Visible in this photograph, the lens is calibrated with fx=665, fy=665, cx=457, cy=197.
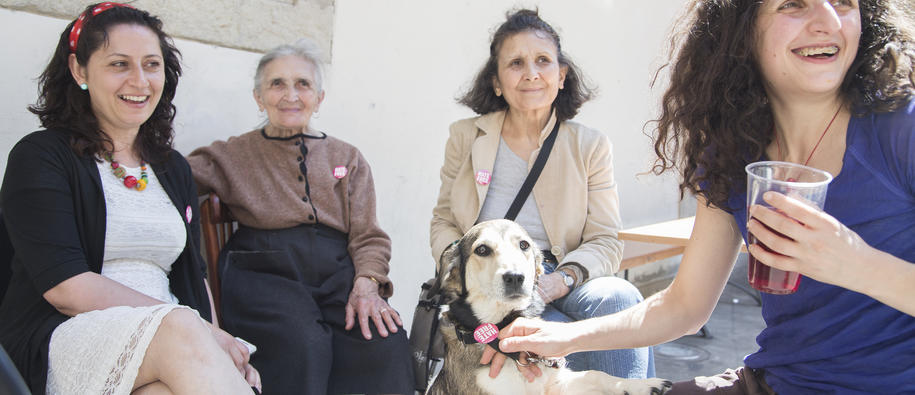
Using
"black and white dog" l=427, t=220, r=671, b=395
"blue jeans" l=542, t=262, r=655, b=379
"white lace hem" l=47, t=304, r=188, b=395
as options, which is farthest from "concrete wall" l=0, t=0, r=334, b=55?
"blue jeans" l=542, t=262, r=655, b=379

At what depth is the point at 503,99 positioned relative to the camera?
11.5 feet

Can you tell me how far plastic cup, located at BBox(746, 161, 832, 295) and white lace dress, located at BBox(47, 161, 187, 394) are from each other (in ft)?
5.29

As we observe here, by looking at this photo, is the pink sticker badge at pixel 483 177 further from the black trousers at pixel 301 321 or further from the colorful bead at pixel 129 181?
the colorful bead at pixel 129 181

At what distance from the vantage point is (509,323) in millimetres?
2334

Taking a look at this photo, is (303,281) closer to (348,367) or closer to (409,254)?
(348,367)

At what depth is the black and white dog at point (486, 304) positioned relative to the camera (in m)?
2.24

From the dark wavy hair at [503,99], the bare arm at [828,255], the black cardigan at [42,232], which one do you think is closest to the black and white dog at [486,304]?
the bare arm at [828,255]

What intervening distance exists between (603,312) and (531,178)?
79 centimetres

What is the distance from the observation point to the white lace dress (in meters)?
1.88

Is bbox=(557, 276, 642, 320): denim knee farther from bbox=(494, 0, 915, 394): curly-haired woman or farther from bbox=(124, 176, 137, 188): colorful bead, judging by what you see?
bbox=(124, 176, 137, 188): colorful bead

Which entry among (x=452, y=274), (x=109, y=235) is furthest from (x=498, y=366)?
(x=109, y=235)

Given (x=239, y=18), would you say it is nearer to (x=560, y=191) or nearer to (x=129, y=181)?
(x=129, y=181)

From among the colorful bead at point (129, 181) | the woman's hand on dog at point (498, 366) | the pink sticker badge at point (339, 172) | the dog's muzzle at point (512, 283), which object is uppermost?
the colorful bead at point (129, 181)

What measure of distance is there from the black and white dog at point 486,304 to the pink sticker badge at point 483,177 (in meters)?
0.68
